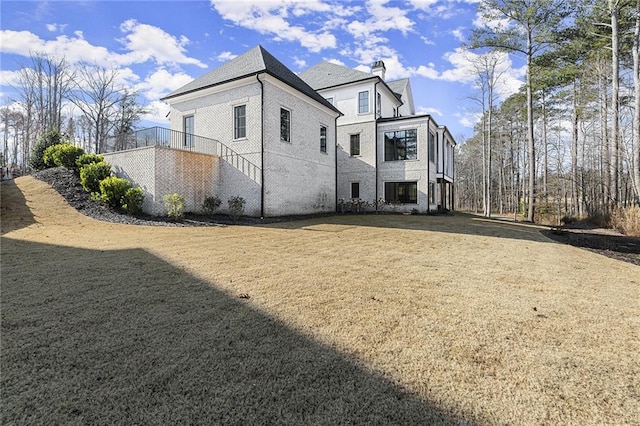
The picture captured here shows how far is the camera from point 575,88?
18.5 m

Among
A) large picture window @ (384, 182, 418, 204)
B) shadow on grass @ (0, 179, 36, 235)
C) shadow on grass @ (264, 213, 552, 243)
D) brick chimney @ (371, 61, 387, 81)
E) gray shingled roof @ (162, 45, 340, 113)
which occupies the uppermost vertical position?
brick chimney @ (371, 61, 387, 81)

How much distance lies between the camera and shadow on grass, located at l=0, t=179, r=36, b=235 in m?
8.04

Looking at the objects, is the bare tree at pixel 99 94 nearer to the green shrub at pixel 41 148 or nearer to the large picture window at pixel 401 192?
the green shrub at pixel 41 148

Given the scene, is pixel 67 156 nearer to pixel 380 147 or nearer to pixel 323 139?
pixel 323 139

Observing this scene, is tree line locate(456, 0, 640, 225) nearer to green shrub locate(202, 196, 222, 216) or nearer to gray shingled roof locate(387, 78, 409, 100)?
gray shingled roof locate(387, 78, 409, 100)

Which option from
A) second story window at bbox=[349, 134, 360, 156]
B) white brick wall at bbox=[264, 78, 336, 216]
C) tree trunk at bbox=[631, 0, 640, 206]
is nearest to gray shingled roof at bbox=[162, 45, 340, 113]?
white brick wall at bbox=[264, 78, 336, 216]

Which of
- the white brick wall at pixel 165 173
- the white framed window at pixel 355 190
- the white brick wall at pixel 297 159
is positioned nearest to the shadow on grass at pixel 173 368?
the white brick wall at pixel 165 173

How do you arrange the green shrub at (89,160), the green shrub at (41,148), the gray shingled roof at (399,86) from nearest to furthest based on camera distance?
the green shrub at (89,160)
the green shrub at (41,148)
the gray shingled roof at (399,86)

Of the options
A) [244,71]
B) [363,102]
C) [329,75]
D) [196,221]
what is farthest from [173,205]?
[329,75]

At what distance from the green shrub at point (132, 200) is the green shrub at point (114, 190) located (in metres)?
0.19

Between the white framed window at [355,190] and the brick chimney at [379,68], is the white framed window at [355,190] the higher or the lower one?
the lower one

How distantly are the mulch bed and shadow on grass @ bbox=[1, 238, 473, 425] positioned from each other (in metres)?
6.95

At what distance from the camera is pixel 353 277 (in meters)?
4.04

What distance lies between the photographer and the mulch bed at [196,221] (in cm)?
740
